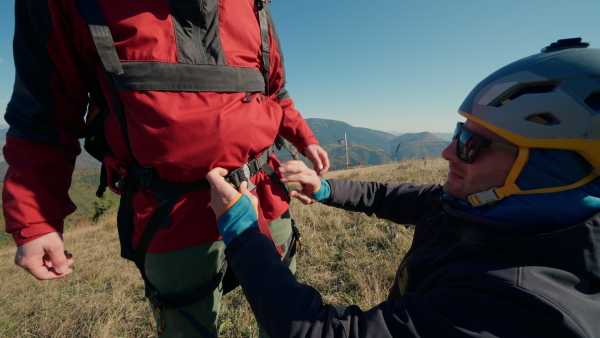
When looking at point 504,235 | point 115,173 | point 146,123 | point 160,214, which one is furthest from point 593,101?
point 115,173

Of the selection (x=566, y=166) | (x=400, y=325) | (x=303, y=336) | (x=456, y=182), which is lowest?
(x=303, y=336)

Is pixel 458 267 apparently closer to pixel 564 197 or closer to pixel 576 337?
pixel 576 337

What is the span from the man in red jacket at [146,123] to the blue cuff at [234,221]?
0.19 meters

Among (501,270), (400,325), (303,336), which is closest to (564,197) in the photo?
(501,270)

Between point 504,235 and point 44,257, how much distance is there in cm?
236

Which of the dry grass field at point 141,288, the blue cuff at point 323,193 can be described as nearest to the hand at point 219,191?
the blue cuff at point 323,193

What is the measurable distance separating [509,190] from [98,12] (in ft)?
7.18

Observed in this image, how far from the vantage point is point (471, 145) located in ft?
4.92

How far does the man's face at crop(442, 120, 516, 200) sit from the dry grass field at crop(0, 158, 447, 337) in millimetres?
1829

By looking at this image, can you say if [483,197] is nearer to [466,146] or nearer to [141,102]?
[466,146]

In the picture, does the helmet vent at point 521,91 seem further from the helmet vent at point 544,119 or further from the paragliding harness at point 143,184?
the paragliding harness at point 143,184

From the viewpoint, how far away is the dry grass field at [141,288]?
281 centimetres

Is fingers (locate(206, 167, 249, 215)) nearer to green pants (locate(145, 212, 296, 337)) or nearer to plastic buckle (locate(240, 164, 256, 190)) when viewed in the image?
plastic buckle (locate(240, 164, 256, 190))

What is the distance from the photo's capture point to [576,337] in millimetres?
851
